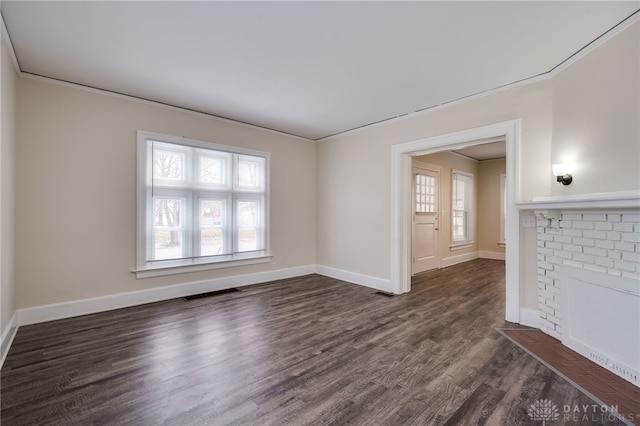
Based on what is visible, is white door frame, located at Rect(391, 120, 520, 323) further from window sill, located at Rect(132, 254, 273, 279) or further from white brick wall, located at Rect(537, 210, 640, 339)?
window sill, located at Rect(132, 254, 273, 279)

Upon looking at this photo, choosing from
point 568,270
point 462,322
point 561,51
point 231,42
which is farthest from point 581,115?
point 231,42

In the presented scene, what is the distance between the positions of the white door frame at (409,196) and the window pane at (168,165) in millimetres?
3190

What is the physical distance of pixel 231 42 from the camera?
7.93ft

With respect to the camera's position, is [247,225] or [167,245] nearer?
[167,245]

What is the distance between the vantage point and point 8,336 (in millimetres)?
2574

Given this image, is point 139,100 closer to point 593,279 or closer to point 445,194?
point 593,279

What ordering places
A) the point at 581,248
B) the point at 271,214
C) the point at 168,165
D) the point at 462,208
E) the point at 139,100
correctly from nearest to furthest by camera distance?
the point at 581,248 < the point at 139,100 < the point at 168,165 < the point at 271,214 < the point at 462,208

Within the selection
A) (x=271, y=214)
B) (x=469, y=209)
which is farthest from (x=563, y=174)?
(x=469, y=209)

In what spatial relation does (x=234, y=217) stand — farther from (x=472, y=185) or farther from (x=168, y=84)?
(x=472, y=185)

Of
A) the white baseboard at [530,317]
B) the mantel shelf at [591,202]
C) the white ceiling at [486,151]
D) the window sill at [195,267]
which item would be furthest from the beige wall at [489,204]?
the window sill at [195,267]

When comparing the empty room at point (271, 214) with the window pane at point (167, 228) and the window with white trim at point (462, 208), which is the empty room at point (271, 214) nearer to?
the window pane at point (167, 228)

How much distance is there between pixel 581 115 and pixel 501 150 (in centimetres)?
415

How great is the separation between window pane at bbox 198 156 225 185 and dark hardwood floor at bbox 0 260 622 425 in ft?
6.23
